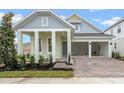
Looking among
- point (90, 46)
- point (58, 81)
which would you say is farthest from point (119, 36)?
point (58, 81)

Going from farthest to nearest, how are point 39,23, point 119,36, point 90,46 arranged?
point 119,36 → point 90,46 → point 39,23

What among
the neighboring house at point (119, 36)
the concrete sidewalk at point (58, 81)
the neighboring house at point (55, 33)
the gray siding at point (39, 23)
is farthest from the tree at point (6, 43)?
the neighboring house at point (119, 36)

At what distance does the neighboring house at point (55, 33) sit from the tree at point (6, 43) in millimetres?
4013

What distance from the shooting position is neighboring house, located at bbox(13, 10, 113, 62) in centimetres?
2356

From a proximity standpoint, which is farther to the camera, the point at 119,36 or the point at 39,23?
the point at 119,36

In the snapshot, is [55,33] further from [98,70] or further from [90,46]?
[90,46]

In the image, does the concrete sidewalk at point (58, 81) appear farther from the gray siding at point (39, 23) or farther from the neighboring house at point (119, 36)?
the neighboring house at point (119, 36)

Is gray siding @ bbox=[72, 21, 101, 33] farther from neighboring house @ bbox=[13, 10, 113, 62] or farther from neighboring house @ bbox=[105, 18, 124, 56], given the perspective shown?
neighboring house @ bbox=[105, 18, 124, 56]

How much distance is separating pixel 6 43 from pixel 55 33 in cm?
663

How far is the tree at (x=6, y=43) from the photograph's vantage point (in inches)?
752

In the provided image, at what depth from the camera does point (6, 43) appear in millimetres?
19188

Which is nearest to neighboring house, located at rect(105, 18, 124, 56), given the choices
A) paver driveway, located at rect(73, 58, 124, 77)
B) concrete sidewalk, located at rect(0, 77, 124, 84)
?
paver driveway, located at rect(73, 58, 124, 77)

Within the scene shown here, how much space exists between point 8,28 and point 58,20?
574 cm
